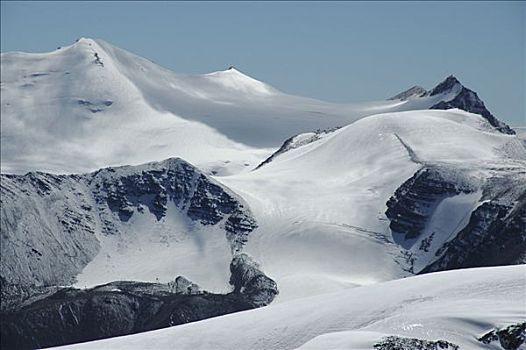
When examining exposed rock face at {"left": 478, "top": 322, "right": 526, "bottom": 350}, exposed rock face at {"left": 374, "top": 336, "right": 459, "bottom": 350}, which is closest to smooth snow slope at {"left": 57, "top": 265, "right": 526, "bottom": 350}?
exposed rock face at {"left": 478, "top": 322, "right": 526, "bottom": 350}

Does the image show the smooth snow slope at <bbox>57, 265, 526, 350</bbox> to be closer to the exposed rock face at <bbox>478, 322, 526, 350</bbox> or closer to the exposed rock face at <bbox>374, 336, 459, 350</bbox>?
the exposed rock face at <bbox>478, 322, 526, 350</bbox>

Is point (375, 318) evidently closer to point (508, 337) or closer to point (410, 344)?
point (410, 344)

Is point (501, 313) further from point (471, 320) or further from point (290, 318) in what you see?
point (290, 318)

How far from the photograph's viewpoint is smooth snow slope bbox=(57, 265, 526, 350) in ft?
309

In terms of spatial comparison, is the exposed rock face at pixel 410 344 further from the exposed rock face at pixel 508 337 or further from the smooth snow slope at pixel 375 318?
the exposed rock face at pixel 508 337

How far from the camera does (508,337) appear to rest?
90.2 meters

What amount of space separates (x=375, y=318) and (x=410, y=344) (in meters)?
15.6

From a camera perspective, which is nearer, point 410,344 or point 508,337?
point 410,344

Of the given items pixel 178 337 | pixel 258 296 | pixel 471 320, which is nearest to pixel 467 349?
pixel 471 320

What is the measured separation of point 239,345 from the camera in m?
108

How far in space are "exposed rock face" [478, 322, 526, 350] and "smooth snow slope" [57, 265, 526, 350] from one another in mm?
619

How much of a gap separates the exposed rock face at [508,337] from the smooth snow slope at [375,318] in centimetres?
62

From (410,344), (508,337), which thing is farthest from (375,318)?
(508,337)

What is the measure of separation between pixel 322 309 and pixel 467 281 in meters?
12.6
